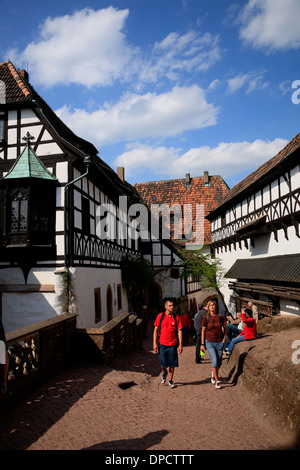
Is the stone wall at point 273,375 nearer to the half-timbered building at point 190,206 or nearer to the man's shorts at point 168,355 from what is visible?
the man's shorts at point 168,355

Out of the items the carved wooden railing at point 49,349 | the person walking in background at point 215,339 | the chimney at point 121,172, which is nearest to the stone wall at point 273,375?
the person walking in background at point 215,339

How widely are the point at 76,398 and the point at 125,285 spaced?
15401 millimetres

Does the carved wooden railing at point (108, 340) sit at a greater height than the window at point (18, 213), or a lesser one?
lesser

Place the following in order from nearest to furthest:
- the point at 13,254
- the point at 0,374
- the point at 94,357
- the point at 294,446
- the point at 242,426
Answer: the point at 0,374, the point at 294,446, the point at 242,426, the point at 94,357, the point at 13,254

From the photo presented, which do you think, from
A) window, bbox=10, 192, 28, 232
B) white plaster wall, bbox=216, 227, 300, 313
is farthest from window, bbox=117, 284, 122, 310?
window, bbox=10, 192, 28, 232

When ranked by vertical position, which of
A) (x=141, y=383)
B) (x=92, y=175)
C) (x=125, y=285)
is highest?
(x=92, y=175)

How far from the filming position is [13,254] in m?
13.1

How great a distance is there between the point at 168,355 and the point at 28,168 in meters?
8.74

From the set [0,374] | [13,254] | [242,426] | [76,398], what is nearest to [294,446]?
[242,426]

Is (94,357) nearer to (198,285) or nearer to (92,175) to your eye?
(92,175)

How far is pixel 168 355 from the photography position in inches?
297

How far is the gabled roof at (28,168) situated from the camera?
12945mm

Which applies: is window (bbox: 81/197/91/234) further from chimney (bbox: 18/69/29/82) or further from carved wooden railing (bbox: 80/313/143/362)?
chimney (bbox: 18/69/29/82)

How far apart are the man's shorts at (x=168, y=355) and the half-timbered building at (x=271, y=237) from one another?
6708mm
